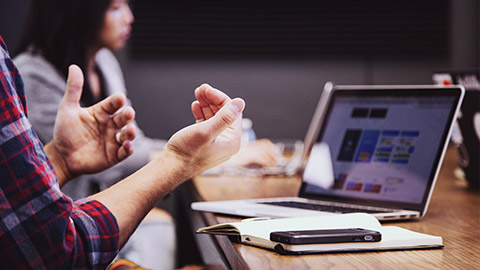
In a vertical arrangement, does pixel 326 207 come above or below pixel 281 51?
below

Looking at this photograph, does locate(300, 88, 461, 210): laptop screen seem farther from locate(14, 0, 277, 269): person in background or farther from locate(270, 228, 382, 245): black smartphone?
locate(14, 0, 277, 269): person in background

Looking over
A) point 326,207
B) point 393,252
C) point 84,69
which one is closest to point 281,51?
point 84,69

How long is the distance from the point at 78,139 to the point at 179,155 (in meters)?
0.47

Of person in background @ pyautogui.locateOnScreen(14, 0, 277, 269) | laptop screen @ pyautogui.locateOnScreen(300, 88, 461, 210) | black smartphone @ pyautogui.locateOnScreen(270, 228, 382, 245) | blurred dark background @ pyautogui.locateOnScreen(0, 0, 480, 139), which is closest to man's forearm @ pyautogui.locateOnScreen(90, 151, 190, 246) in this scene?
black smartphone @ pyautogui.locateOnScreen(270, 228, 382, 245)

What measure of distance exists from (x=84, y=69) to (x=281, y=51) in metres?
1.75

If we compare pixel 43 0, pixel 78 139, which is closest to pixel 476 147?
pixel 78 139

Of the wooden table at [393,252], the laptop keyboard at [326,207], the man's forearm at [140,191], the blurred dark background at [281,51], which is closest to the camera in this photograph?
the wooden table at [393,252]

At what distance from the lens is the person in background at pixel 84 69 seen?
2270 mm

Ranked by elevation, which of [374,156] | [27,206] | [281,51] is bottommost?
[27,206]

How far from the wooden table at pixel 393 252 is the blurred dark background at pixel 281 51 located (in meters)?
2.12

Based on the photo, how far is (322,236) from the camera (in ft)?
3.03

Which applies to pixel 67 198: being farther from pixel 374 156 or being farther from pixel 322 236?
pixel 374 156

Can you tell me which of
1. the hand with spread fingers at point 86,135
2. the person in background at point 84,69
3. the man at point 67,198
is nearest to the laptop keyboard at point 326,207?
the man at point 67,198

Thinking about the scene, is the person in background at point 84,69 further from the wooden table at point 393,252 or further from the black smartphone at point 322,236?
the black smartphone at point 322,236
